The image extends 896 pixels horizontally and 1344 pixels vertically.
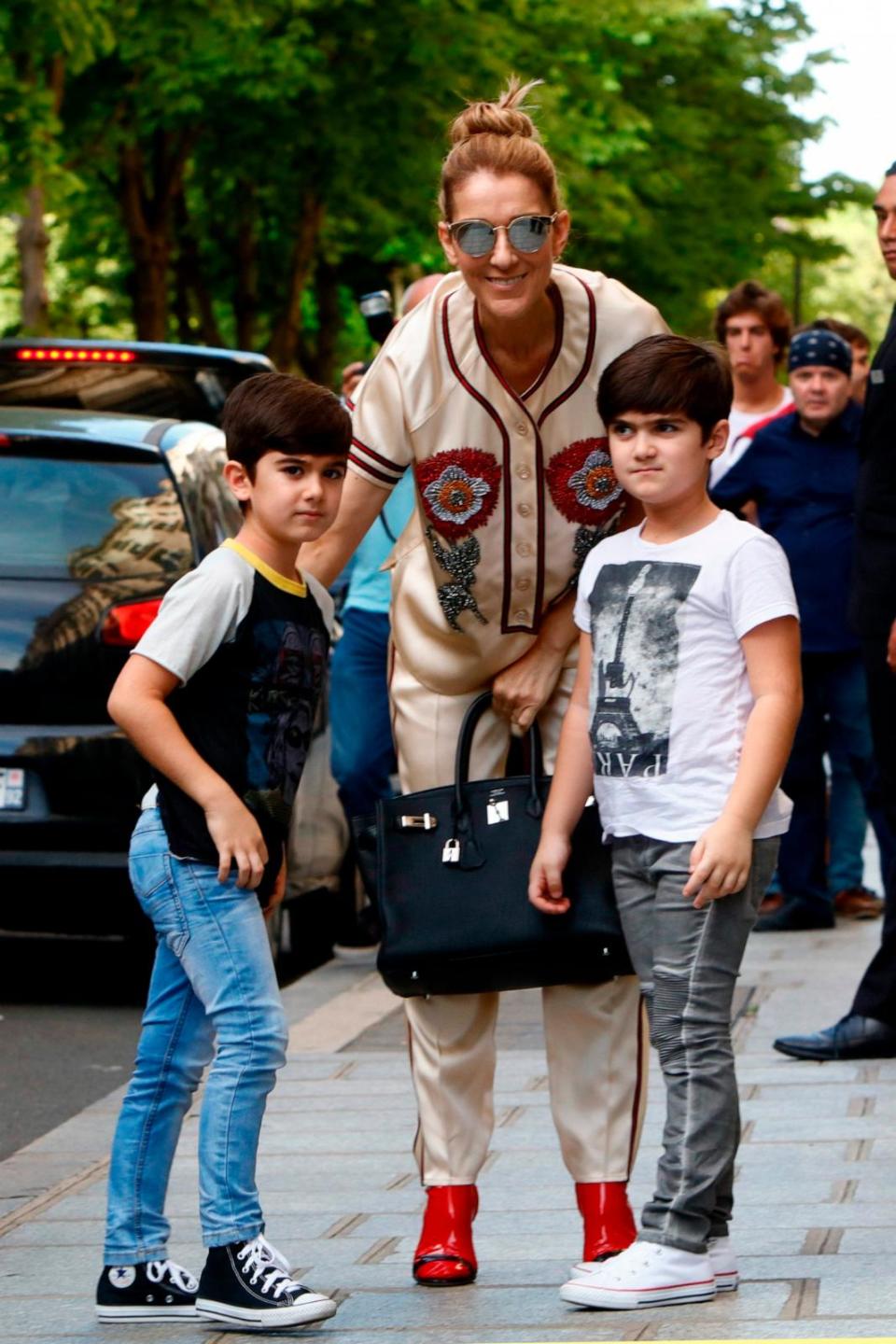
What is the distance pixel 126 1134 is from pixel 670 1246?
36.0 inches

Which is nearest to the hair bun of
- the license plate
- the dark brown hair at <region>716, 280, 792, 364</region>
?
the license plate

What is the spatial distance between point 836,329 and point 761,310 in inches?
24.6

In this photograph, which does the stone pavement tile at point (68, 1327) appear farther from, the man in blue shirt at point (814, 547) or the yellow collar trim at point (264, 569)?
the man in blue shirt at point (814, 547)

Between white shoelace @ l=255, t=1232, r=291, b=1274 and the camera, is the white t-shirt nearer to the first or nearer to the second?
the camera

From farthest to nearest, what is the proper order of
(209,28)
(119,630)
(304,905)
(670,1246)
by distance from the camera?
1. (209,28)
2. (304,905)
3. (119,630)
4. (670,1246)

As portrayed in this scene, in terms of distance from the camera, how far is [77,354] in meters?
9.88

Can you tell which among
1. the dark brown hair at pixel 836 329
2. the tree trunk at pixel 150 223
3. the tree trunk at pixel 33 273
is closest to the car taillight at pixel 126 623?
the dark brown hair at pixel 836 329

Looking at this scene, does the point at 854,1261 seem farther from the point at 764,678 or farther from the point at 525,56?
the point at 525,56

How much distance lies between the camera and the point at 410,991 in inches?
169

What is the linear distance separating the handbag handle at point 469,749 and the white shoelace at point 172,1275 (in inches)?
35.3

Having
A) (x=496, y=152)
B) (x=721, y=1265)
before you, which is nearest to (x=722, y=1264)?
(x=721, y=1265)

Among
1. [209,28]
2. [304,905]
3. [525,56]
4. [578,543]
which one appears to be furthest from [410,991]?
[525,56]

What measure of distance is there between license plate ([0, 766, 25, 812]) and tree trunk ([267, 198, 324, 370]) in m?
15.5

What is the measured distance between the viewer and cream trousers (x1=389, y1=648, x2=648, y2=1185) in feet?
14.2
